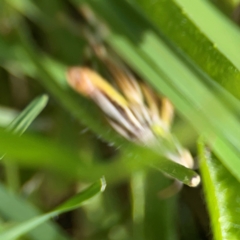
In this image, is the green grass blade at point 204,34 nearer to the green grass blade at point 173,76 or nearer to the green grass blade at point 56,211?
the green grass blade at point 173,76

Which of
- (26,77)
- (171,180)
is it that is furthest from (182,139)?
(26,77)

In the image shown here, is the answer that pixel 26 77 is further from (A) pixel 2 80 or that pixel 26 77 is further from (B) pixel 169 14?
(B) pixel 169 14

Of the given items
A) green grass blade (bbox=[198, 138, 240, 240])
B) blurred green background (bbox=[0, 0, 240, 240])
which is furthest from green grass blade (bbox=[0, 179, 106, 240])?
green grass blade (bbox=[198, 138, 240, 240])

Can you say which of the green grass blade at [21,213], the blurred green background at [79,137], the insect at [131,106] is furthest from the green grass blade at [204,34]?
the green grass blade at [21,213]

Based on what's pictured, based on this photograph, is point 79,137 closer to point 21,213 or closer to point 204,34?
point 21,213

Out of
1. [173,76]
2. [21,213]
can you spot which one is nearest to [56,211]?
[21,213]

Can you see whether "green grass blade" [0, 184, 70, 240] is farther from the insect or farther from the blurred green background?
the insect
